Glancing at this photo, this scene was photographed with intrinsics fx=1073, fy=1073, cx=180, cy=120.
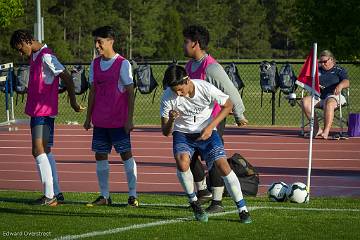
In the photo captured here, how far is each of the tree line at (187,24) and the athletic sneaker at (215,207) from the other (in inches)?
1149

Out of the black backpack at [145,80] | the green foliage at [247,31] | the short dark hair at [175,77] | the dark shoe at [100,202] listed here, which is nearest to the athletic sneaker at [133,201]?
the dark shoe at [100,202]

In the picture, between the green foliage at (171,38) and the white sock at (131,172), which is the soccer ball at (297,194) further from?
the green foliage at (171,38)

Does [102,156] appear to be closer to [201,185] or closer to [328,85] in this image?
[201,185]

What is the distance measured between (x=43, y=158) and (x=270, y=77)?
44.6 ft

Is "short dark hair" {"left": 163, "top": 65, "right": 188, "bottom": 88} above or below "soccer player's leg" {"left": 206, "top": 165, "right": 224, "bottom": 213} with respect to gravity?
above

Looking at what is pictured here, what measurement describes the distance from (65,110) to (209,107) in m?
Answer: 20.4

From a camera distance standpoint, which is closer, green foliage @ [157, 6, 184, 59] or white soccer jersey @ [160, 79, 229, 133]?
white soccer jersey @ [160, 79, 229, 133]

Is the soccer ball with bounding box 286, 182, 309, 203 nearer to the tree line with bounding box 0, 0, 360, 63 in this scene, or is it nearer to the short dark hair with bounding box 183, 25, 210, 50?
the short dark hair with bounding box 183, 25, 210, 50

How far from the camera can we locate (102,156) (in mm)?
11695

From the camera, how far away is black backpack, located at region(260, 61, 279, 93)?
2467cm

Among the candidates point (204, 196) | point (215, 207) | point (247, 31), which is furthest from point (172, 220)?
point (247, 31)

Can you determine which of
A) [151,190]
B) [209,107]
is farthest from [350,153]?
[209,107]

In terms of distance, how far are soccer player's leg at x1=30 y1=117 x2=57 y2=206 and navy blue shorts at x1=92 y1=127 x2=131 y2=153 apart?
0.61 m

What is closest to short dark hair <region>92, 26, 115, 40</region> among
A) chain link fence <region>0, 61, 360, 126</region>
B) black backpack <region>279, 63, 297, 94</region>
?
chain link fence <region>0, 61, 360, 126</region>
